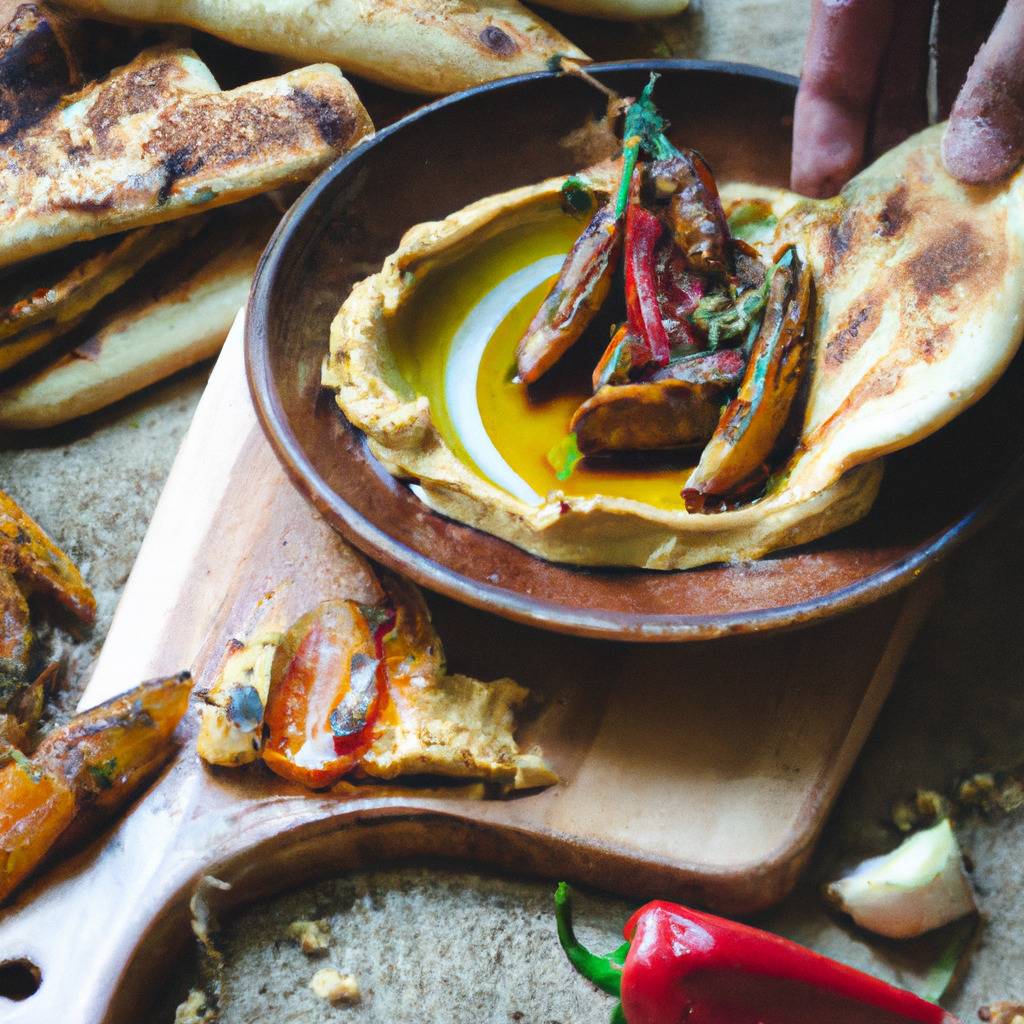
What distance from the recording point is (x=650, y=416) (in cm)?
141

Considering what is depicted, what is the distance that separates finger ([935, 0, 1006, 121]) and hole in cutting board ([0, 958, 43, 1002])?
1.74 meters

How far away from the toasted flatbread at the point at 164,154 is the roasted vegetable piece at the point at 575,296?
53 cm

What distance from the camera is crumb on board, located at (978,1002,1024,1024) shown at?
4.14ft

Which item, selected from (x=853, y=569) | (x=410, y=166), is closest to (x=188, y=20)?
(x=410, y=166)

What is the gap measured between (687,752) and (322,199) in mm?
941

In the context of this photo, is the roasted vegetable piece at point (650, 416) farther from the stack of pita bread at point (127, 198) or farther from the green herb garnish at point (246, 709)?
the stack of pita bread at point (127, 198)

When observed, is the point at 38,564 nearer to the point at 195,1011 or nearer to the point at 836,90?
the point at 195,1011

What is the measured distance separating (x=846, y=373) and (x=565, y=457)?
1.28 ft

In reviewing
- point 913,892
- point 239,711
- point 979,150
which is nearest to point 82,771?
point 239,711

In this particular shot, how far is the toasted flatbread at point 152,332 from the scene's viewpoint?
1916 mm

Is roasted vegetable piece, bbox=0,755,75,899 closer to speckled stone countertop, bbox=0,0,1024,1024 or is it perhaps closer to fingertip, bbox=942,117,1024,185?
speckled stone countertop, bbox=0,0,1024,1024

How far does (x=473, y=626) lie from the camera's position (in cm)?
145

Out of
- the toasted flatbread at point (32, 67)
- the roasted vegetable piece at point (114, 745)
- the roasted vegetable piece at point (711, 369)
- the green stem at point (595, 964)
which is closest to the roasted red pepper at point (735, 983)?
the green stem at point (595, 964)

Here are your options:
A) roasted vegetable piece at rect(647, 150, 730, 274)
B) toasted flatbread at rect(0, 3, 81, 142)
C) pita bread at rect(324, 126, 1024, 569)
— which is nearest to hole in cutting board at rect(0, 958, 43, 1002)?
pita bread at rect(324, 126, 1024, 569)
